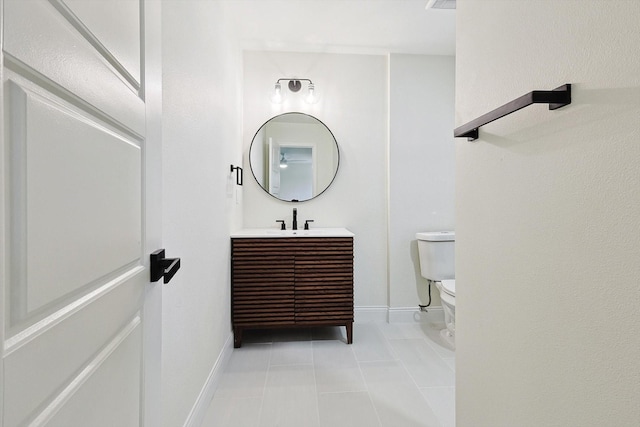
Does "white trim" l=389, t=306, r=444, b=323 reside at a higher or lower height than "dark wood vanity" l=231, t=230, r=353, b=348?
lower

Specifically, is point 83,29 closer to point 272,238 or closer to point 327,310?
point 272,238

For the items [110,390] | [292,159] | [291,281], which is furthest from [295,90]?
[110,390]

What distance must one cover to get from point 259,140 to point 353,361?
1.94 metres

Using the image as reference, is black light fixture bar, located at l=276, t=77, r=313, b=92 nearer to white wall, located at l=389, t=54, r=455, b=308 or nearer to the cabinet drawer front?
white wall, located at l=389, t=54, r=455, b=308

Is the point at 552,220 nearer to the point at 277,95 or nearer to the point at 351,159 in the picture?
the point at 351,159

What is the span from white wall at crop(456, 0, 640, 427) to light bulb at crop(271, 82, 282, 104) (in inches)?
71.7

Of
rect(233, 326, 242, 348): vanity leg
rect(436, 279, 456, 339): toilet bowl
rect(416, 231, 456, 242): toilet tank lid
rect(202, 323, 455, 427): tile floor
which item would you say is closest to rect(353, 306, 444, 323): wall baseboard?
rect(202, 323, 455, 427): tile floor

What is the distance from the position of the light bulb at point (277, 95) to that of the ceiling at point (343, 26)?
335 mm

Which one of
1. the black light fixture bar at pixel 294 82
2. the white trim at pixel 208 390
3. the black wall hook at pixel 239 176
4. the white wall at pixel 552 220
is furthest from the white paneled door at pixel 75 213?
the black light fixture bar at pixel 294 82

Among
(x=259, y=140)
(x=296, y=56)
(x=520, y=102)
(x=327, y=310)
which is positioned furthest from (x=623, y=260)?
(x=296, y=56)

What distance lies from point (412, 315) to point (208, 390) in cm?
182

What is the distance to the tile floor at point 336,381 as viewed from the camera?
1.46 meters

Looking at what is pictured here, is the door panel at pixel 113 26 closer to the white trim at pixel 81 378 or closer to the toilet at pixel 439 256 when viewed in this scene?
the white trim at pixel 81 378

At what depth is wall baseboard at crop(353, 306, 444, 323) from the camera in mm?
2680
